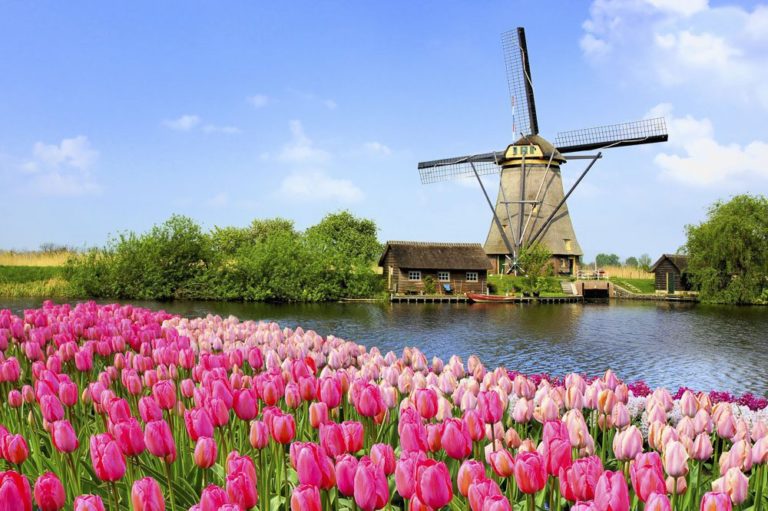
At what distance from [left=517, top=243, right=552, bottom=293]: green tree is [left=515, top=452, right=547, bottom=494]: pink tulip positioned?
4051 centimetres

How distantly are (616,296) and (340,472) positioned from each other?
159 ft

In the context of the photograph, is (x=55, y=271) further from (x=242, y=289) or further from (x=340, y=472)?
(x=340, y=472)

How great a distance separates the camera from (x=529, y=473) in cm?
235

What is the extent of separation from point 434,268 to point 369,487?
41986mm

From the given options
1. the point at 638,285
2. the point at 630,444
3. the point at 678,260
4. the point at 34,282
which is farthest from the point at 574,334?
the point at 34,282

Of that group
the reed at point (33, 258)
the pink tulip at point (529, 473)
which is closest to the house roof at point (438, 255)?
the reed at point (33, 258)

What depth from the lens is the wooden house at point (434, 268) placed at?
43.7 metres

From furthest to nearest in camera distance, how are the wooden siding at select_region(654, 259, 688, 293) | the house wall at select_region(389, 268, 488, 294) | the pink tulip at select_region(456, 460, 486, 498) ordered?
the wooden siding at select_region(654, 259, 688, 293) → the house wall at select_region(389, 268, 488, 294) → the pink tulip at select_region(456, 460, 486, 498)

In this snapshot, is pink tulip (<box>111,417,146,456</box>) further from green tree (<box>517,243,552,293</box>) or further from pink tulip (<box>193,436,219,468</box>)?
green tree (<box>517,243,552,293</box>)

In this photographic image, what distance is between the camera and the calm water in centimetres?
1609

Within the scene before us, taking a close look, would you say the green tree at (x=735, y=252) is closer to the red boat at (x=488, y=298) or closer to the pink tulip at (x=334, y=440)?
the red boat at (x=488, y=298)

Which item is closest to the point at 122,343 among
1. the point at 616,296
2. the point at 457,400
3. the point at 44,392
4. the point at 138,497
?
the point at 44,392

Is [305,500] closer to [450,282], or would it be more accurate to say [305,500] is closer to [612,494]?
[612,494]

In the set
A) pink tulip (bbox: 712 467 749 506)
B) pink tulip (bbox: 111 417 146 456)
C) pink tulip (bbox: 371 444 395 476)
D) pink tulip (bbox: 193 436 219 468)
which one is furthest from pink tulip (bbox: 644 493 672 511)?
pink tulip (bbox: 111 417 146 456)
